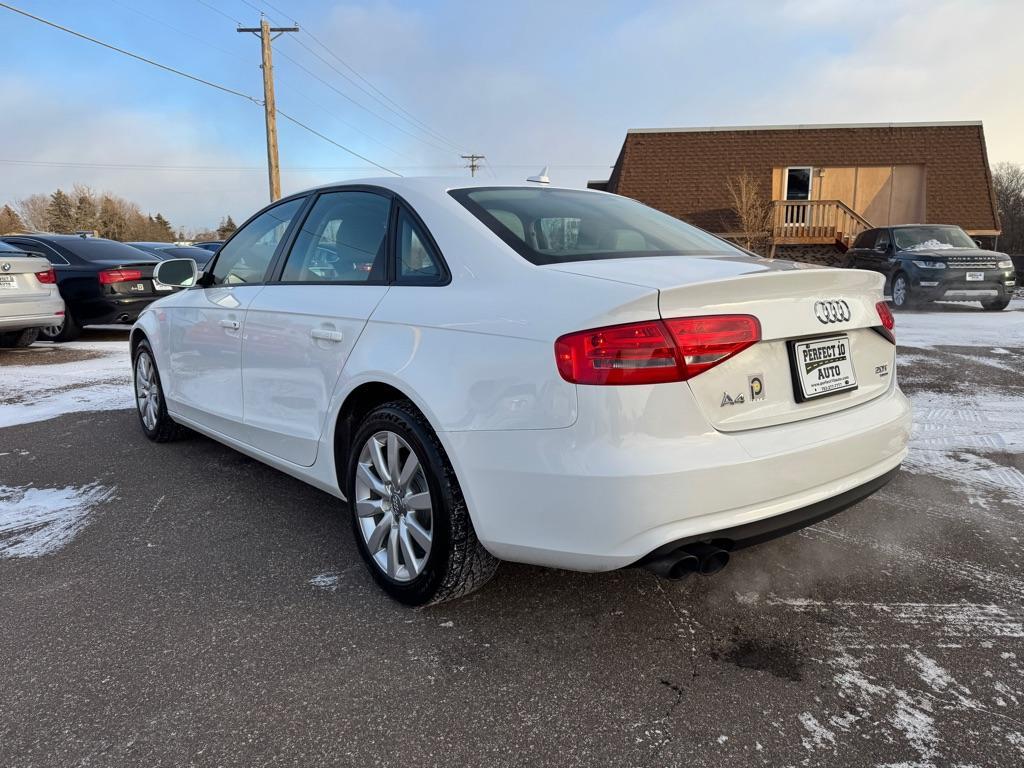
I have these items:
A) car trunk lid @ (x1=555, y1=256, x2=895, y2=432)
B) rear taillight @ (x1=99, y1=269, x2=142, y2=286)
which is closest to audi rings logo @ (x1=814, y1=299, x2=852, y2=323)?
car trunk lid @ (x1=555, y1=256, x2=895, y2=432)

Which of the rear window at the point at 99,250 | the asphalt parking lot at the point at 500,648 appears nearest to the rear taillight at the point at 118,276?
the rear window at the point at 99,250

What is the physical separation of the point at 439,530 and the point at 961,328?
10.2m

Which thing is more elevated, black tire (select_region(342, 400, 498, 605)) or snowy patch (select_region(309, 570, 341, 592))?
black tire (select_region(342, 400, 498, 605))

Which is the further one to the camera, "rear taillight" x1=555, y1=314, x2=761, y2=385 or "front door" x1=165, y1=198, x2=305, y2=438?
"front door" x1=165, y1=198, x2=305, y2=438

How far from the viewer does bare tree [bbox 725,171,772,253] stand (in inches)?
771

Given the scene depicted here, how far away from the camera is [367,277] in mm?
2760

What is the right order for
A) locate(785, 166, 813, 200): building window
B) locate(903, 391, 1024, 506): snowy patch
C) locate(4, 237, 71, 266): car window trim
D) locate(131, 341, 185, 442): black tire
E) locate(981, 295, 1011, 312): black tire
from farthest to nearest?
locate(785, 166, 813, 200): building window → locate(981, 295, 1011, 312): black tire → locate(4, 237, 71, 266): car window trim → locate(131, 341, 185, 442): black tire → locate(903, 391, 1024, 506): snowy patch

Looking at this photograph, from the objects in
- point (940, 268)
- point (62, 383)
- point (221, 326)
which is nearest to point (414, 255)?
point (221, 326)

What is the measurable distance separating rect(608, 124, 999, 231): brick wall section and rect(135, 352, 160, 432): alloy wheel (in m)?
18.0

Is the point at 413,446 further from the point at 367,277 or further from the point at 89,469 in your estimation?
the point at 89,469

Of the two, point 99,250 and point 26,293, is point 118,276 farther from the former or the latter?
point 26,293

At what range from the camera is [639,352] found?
1904mm

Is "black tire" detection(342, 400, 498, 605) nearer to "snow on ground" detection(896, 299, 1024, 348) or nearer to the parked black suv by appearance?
"snow on ground" detection(896, 299, 1024, 348)

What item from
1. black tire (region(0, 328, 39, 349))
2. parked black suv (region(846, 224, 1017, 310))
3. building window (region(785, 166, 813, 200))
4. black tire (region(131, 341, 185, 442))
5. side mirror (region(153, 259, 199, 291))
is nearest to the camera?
side mirror (region(153, 259, 199, 291))
